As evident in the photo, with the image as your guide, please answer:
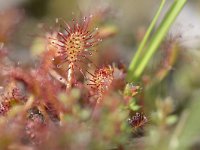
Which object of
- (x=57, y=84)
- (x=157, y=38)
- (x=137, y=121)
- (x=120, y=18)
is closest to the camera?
(x=137, y=121)

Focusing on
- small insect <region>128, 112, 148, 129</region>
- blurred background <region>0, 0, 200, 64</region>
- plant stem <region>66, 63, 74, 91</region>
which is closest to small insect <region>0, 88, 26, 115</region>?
plant stem <region>66, 63, 74, 91</region>

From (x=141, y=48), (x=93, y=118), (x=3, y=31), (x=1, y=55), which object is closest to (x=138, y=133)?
(x=93, y=118)

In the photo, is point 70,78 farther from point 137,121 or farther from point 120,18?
point 120,18

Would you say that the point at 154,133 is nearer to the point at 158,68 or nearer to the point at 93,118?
the point at 93,118

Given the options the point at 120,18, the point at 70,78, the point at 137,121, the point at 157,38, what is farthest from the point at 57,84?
the point at 120,18

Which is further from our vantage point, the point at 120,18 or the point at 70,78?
the point at 120,18

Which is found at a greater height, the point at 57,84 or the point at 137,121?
the point at 57,84

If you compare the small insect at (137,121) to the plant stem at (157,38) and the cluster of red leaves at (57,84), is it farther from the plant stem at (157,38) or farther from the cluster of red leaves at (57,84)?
the plant stem at (157,38)

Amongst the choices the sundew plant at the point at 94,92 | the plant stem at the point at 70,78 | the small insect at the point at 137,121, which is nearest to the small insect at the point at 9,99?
the sundew plant at the point at 94,92

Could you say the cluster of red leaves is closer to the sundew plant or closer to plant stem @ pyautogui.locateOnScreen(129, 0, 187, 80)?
the sundew plant
